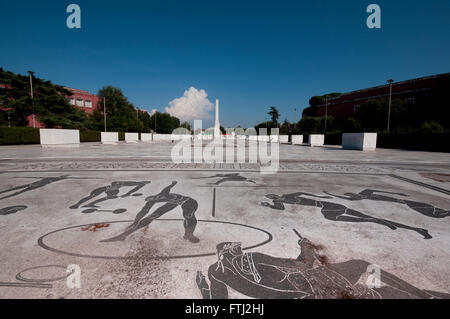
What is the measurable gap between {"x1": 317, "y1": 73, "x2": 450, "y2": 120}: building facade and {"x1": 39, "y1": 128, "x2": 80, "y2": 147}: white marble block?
162ft

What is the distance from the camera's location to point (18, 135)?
77.5 feet

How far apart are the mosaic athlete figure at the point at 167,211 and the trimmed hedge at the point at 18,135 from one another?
91.3ft

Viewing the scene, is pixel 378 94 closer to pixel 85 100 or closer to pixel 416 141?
pixel 416 141

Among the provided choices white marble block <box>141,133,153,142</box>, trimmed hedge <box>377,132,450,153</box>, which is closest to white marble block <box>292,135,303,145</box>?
trimmed hedge <box>377,132,450,153</box>

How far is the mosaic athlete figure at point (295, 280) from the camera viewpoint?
1.94 meters

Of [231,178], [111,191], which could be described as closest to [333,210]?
[231,178]

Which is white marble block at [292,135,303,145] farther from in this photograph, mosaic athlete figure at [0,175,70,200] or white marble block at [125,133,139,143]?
mosaic athlete figure at [0,175,70,200]

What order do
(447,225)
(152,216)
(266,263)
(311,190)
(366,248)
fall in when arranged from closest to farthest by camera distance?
(266,263) < (366,248) < (447,225) < (152,216) < (311,190)

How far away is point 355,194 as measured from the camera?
17.5 feet

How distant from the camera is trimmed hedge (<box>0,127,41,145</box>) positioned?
22472 mm
